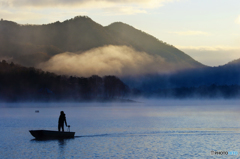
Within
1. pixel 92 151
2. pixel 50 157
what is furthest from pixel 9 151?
pixel 92 151

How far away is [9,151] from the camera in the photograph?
179ft

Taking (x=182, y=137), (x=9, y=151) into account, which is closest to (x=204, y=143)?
(x=182, y=137)

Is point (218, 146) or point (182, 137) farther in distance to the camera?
point (182, 137)

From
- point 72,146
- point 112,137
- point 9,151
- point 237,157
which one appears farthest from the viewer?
point 112,137

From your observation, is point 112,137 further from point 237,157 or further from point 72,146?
point 237,157

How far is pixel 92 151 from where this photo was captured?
54438mm

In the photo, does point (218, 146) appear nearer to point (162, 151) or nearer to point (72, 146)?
point (162, 151)

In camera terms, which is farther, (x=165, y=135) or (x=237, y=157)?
(x=165, y=135)

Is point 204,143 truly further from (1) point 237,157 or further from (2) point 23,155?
(2) point 23,155

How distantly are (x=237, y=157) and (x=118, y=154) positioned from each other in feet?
51.0

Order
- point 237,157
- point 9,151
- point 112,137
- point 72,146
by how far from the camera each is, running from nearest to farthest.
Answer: point 237,157 < point 9,151 < point 72,146 < point 112,137

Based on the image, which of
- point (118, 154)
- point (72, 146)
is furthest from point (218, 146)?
point (72, 146)

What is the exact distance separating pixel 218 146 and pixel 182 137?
13.1m

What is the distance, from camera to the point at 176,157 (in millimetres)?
49938
